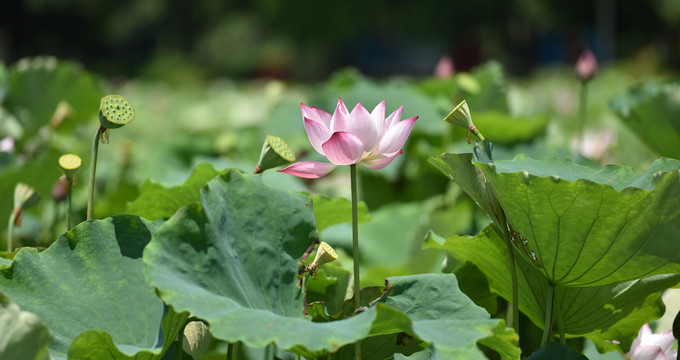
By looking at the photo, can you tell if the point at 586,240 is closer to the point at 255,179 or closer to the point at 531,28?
the point at 255,179

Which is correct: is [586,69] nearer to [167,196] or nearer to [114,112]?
[167,196]

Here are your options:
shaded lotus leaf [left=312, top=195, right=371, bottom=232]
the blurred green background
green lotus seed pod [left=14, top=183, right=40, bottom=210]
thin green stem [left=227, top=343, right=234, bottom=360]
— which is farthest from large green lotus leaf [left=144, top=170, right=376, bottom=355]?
the blurred green background

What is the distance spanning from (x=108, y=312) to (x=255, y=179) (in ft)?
0.53

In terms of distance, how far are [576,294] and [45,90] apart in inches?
45.0

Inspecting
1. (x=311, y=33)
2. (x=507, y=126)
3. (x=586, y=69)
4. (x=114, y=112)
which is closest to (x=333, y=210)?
(x=114, y=112)

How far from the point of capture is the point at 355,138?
57 cm

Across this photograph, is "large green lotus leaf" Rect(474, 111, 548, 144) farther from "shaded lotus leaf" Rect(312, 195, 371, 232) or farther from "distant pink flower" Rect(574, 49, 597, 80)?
"shaded lotus leaf" Rect(312, 195, 371, 232)

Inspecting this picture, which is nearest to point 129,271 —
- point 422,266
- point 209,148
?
point 422,266

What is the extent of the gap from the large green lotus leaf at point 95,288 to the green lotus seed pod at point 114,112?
87mm

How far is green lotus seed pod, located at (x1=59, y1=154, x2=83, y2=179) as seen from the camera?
707 millimetres

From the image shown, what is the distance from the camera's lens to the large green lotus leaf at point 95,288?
1.88 ft

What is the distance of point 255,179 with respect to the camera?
61 centimetres

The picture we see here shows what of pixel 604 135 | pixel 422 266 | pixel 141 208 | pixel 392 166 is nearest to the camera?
pixel 141 208

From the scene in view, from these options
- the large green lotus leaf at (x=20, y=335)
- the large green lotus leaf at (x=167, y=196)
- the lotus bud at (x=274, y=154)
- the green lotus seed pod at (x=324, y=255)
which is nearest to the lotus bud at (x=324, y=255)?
the green lotus seed pod at (x=324, y=255)
